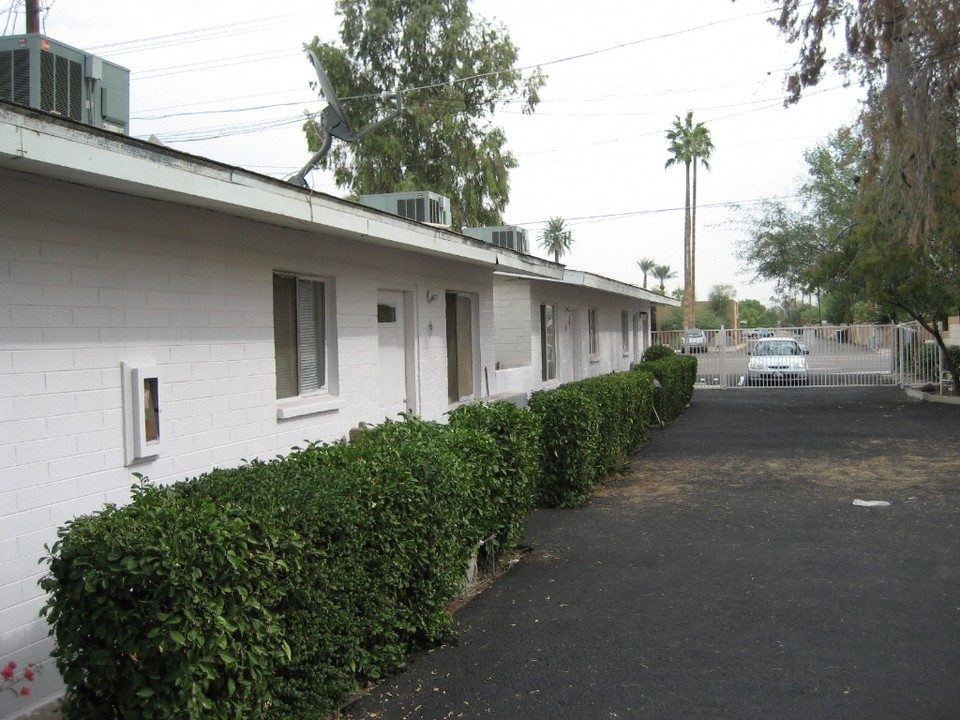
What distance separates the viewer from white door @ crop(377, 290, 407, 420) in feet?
30.9

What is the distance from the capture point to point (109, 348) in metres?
5.20

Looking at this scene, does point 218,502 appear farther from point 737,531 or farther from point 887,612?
point 737,531

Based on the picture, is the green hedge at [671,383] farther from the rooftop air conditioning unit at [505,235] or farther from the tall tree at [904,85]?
the tall tree at [904,85]

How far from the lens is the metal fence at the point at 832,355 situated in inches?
1076

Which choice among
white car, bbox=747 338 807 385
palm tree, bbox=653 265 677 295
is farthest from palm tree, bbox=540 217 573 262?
white car, bbox=747 338 807 385

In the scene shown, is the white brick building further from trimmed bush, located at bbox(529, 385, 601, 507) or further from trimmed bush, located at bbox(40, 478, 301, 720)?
trimmed bush, located at bbox(529, 385, 601, 507)

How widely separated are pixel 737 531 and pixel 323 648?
216 inches

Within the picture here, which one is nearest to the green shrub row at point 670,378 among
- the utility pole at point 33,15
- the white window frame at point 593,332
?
the white window frame at point 593,332

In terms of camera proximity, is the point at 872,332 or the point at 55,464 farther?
the point at 872,332

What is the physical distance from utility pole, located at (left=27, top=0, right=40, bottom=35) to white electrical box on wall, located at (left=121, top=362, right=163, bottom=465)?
8.70 metres

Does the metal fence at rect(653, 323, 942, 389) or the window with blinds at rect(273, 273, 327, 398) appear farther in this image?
the metal fence at rect(653, 323, 942, 389)

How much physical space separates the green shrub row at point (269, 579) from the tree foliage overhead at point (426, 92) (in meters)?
23.9

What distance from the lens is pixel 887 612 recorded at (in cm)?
604

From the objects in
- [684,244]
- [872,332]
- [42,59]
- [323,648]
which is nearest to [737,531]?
[323,648]
